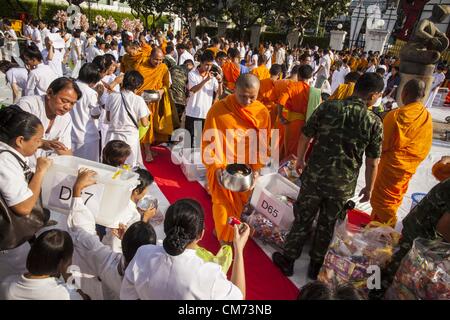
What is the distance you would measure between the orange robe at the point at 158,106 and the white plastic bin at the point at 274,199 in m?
2.60

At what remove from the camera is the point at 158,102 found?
5734mm

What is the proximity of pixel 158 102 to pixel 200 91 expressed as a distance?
77 cm

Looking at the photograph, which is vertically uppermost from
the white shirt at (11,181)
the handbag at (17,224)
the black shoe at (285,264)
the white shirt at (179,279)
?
the white shirt at (11,181)

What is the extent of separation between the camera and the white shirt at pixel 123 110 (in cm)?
396

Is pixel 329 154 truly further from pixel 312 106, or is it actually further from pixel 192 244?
pixel 312 106

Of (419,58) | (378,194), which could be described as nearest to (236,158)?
(378,194)

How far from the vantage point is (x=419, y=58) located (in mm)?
8719

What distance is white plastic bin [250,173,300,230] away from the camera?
3200 mm

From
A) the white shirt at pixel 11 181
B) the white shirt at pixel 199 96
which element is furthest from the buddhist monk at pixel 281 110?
the white shirt at pixel 11 181

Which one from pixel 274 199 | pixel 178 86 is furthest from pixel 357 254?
pixel 178 86

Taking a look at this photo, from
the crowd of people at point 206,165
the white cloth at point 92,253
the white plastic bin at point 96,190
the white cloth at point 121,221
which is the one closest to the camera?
the crowd of people at point 206,165

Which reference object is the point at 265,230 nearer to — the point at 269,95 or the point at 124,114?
the point at 124,114

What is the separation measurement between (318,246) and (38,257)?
2242mm

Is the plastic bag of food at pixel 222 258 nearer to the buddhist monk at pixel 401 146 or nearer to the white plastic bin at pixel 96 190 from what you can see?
the white plastic bin at pixel 96 190
